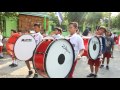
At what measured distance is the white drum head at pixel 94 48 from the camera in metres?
6.50

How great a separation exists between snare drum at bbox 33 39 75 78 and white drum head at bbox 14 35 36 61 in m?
1.89

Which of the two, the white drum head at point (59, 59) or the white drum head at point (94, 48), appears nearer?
the white drum head at point (59, 59)

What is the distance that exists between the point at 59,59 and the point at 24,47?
92.6 inches

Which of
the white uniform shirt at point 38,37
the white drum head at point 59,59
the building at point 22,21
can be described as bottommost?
the white drum head at point 59,59

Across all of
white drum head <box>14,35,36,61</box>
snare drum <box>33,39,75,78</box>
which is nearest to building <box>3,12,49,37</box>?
white drum head <box>14,35,36,61</box>

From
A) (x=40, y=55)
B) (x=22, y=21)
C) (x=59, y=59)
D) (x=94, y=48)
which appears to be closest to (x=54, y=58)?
(x=59, y=59)

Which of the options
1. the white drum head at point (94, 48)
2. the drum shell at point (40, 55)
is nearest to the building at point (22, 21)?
the white drum head at point (94, 48)

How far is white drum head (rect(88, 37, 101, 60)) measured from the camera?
6.50 m

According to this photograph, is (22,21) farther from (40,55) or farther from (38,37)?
(40,55)

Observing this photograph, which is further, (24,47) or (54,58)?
(24,47)

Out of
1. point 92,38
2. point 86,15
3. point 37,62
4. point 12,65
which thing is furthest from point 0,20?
point 86,15

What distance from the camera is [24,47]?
21.8ft

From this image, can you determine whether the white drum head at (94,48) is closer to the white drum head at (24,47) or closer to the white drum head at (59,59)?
the white drum head at (24,47)
